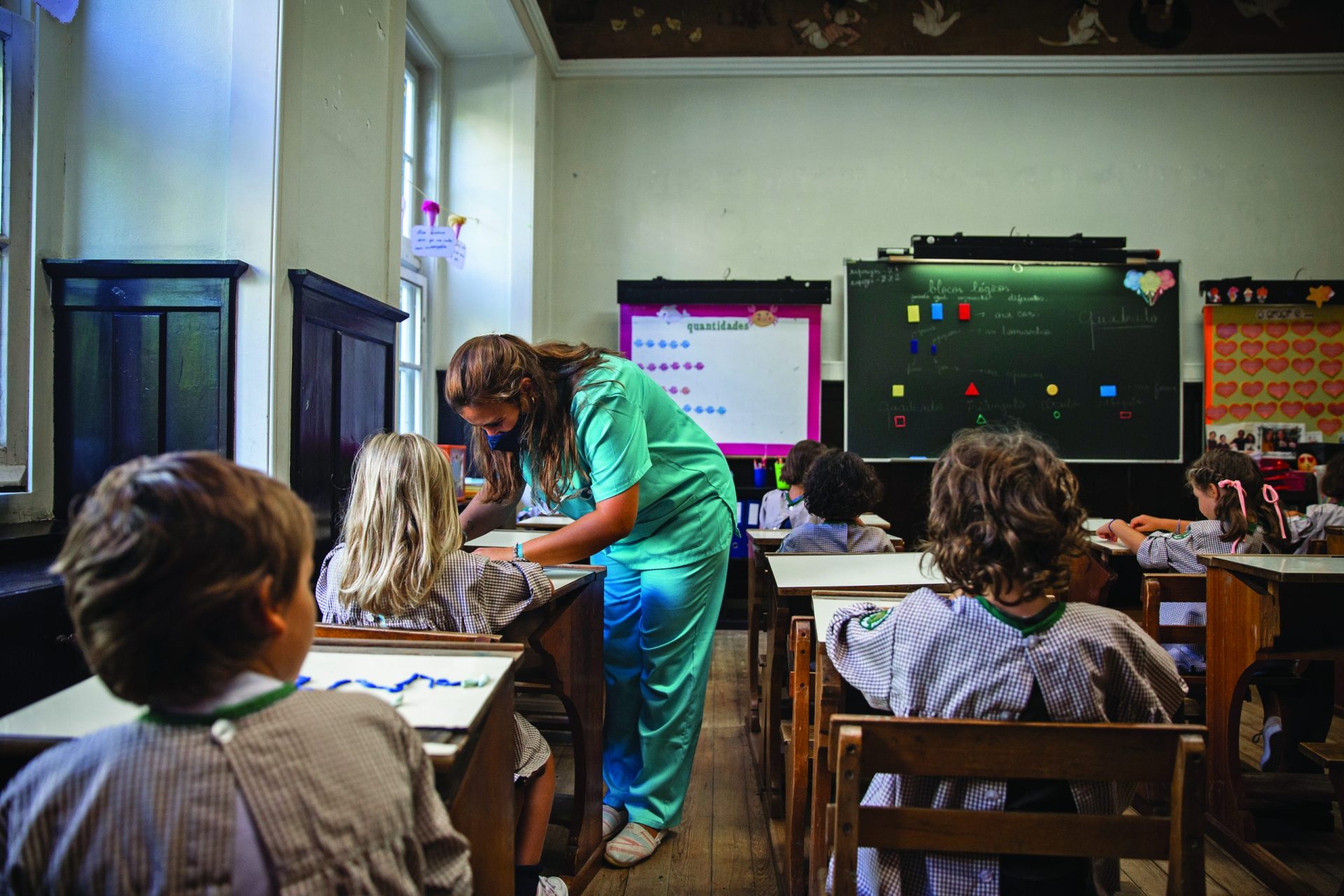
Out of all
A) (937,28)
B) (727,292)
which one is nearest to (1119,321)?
(937,28)

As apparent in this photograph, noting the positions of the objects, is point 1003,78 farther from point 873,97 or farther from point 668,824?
point 668,824

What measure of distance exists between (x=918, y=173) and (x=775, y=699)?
A: 13.9ft

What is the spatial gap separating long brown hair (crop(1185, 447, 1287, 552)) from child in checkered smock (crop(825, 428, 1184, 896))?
169 cm

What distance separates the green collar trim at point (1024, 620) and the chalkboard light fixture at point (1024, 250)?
446cm

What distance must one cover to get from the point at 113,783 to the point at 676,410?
1549 millimetres

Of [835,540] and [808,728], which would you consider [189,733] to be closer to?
[808,728]

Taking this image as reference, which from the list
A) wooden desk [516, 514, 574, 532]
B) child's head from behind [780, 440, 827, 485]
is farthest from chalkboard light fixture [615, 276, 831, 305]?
wooden desk [516, 514, 574, 532]

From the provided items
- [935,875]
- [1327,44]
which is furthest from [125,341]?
[1327,44]

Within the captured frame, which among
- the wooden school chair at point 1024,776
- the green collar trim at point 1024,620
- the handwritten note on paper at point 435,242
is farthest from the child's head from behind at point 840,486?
the handwritten note on paper at point 435,242

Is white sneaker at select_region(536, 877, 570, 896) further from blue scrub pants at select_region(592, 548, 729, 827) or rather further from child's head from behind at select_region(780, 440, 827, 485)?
child's head from behind at select_region(780, 440, 827, 485)

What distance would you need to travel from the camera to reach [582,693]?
6.07 feet

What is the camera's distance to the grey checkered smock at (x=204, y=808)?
26.9 inches

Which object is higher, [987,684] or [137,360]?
[137,360]

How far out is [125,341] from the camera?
2.20 meters
